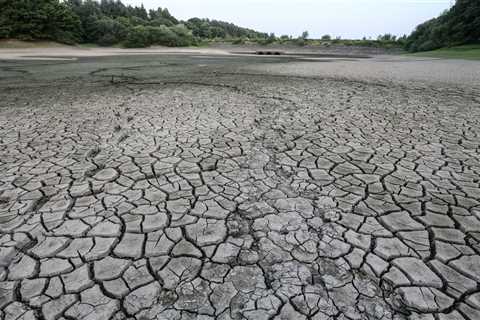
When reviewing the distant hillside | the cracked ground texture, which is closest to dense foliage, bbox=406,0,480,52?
Answer: the distant hillside

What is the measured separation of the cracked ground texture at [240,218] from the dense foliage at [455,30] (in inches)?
1456

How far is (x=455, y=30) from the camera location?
105 ft

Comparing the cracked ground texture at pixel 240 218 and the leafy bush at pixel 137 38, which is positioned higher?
the leafy bush at pixel 137 38

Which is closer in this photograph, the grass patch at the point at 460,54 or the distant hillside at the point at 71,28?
the grass patch at the point at 460,54

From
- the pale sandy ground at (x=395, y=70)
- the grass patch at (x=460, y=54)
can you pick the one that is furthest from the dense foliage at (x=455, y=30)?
the pale sandy ground at (x=395, y=70)

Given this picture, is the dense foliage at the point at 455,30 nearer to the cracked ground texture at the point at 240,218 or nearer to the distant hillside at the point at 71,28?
the distant hillside at the point at 71,28

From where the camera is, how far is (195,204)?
7.51 ft

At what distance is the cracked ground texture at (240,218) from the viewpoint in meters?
1.42

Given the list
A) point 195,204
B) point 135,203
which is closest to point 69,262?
point 135,203

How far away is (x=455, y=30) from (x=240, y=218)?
42.5 m

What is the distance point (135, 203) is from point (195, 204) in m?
0.51

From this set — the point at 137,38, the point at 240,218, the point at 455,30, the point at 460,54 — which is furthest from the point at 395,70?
the point at 137,38

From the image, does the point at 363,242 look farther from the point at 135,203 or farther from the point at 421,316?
the point at 135,203

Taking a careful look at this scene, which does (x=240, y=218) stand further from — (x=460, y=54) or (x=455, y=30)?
(x=455, y=30)
